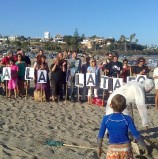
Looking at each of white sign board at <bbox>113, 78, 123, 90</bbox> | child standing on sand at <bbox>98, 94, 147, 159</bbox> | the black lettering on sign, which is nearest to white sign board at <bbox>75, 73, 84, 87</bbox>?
the black lettering on sign

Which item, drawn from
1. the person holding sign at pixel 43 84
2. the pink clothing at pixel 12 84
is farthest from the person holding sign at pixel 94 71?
the pink clothing at pixel 12 84

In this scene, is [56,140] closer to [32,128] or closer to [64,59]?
[32,128]

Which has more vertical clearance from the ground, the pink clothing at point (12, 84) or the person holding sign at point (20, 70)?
the person holding sign at point (20, 70)

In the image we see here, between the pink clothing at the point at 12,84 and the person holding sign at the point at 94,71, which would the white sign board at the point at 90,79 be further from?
the pink clothing at the point at 12,84

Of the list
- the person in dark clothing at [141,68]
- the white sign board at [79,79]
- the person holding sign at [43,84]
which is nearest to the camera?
the person in dark clothing at [141,68]

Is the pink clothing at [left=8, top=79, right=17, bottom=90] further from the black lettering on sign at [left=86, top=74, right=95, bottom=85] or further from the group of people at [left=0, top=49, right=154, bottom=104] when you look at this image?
the black lettering on sign at [left=86, top=74, right=95, bottom=85]

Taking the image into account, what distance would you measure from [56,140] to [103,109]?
200 inches

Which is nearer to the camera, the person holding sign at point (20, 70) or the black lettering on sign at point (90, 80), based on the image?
the black lettering on sign at point (90, 80)

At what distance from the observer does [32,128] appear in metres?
9.62

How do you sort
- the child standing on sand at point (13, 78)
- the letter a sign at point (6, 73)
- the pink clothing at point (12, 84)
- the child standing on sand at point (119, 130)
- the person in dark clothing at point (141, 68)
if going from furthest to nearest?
the pink clothing at point (12, 84) → the child standing on sand at point (13, 78) → the letter a sign at point (6, 73) → the person in dark clothing at point (141, 68) → the child standing on sand at point (119, 130)

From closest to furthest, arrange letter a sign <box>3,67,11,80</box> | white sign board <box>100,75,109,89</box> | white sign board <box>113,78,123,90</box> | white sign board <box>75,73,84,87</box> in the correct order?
white sign board <box>113,78,123,90</box>, white sign board <box>100,75,109,89</box>, white sign board <box>75,73,84,87</box>, letter a sign <box>3,67,11,80</box>

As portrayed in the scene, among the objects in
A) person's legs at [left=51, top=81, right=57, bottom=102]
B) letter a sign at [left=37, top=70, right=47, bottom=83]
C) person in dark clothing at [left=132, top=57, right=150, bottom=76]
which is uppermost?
person in dark clothing at [left=132, top=57, right=150, bottom=76]

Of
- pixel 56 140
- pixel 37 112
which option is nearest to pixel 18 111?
pixel 37 112

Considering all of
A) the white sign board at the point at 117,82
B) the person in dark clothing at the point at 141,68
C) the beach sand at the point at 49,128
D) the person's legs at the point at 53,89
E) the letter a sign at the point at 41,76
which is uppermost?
the person in dark clothing at the point at 141,68
